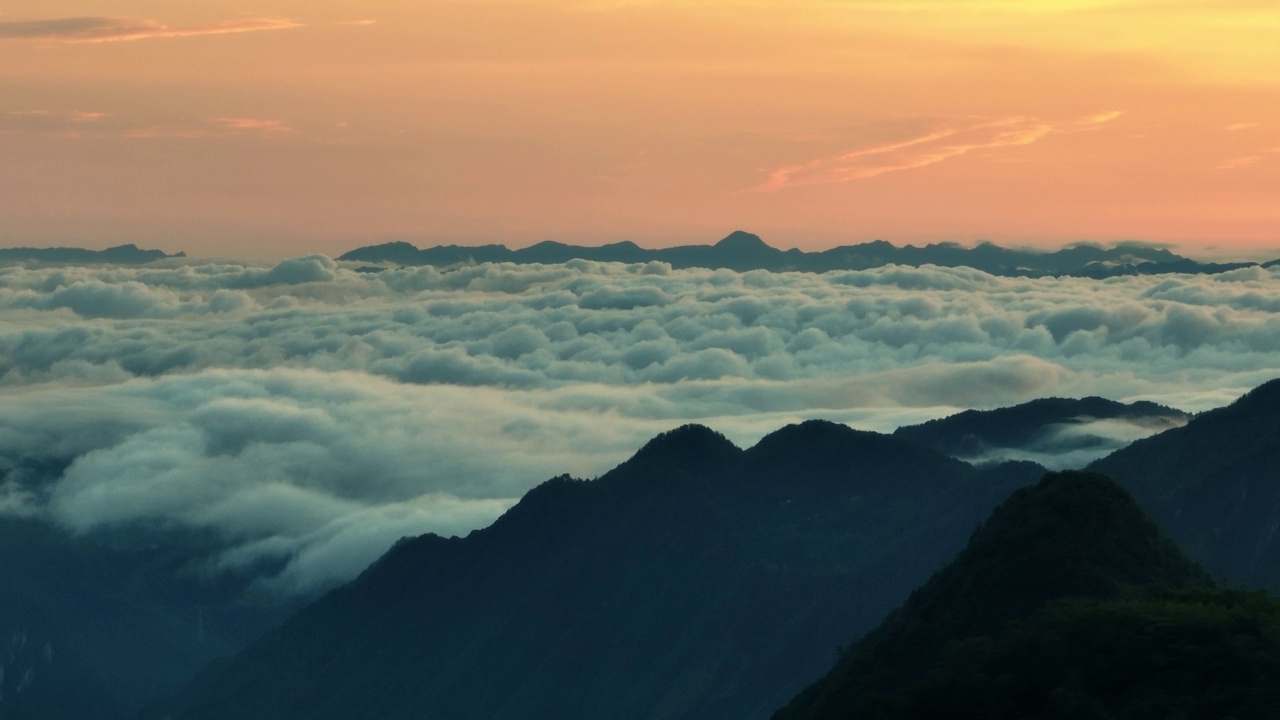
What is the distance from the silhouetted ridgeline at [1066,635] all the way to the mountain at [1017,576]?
0.10 metres

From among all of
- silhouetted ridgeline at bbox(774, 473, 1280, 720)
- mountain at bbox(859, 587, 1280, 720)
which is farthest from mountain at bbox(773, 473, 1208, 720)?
mountain at bbox(859, 587, 1280, 720)

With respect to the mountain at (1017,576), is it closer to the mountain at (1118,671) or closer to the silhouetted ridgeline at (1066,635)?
the silhouetted ridgeline at (1066,635)

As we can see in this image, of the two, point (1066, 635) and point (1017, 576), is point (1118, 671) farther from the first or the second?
point (1017, 576)

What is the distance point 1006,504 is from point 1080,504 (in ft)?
13.8

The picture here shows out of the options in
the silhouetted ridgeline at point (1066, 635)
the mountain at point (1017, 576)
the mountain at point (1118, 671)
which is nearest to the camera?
the mountain at point (1118, 671)

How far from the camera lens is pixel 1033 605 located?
110 metres

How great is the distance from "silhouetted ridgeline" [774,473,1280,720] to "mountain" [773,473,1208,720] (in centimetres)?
10

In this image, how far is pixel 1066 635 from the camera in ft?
289

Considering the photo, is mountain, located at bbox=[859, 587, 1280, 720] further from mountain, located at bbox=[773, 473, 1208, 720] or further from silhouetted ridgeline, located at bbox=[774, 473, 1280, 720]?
mountain, located at bbox=[773, 473, 1208, 720]

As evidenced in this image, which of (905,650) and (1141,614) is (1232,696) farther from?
(905,650)

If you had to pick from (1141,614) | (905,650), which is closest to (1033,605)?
(905,650)

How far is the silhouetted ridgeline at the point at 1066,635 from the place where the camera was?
272 ft

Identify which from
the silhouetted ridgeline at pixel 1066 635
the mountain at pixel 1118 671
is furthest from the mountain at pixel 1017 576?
the mountain at pixel 1118 671

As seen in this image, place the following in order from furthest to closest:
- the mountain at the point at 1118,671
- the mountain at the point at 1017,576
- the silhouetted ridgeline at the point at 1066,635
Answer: the mountain at the point at 1017,576 → the silhouetted ridgeline at the point at 1066,635 → the mountain at the point at 1118,671
